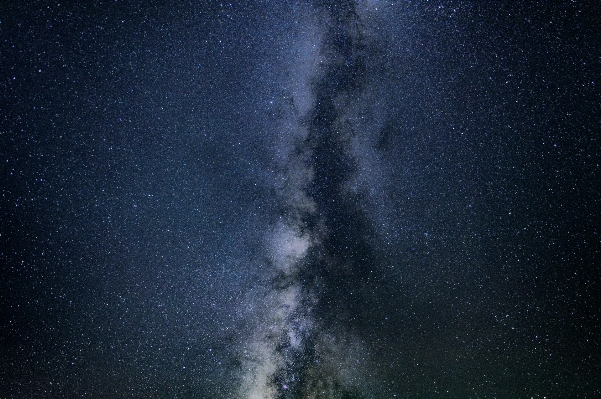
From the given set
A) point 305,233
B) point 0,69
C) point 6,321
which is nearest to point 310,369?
point 305,233

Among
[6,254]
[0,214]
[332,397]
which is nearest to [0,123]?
[0,214]

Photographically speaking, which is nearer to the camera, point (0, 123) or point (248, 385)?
point (0, 123)

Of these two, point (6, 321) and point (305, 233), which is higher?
point (305, 233)

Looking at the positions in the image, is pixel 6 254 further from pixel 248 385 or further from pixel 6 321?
pixel 248 385

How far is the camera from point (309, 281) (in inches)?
84.0

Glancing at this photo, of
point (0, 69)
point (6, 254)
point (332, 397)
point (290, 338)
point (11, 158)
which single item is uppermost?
point (0, 69)

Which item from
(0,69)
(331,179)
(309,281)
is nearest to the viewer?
(0,69)

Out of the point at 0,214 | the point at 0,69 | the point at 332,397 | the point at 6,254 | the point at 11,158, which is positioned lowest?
the point at 332,397

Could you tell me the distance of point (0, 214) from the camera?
1.56 m

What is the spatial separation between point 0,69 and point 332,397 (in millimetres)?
2716

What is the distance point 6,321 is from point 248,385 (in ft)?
4.65

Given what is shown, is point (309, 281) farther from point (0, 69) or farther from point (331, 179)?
point (0, 69)

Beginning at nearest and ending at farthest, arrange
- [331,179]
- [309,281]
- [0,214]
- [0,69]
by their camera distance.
A: [0,69] → [0,214] → [331,179] → [309,281]

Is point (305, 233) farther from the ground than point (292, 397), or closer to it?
farther from the ground
